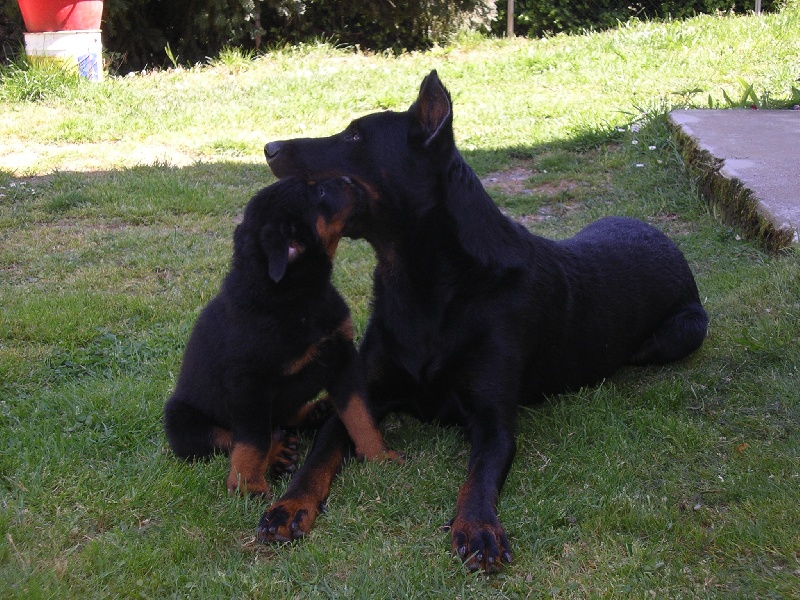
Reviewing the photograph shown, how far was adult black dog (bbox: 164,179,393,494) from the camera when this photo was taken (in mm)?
3057

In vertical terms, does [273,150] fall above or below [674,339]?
above

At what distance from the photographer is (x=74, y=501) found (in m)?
3.02

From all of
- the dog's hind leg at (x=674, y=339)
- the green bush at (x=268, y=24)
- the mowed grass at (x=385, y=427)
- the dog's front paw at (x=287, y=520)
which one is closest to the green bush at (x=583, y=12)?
the green bush at (x=268, y=24)

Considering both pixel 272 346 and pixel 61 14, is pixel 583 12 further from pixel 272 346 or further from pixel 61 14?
pixel 272 346

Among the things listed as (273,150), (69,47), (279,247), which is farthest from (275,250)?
(69,47)

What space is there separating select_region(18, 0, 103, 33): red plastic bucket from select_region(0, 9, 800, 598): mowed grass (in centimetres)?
193

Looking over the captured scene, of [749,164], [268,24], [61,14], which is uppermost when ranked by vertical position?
[61,14]

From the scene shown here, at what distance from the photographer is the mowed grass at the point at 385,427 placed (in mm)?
2586

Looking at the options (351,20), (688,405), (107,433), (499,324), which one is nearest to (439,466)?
(499,324)

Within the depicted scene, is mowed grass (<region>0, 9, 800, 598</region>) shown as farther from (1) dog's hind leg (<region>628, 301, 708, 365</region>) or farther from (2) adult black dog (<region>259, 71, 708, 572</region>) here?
(2) adult black dog (<region>259, 71, 708, 572</region>)

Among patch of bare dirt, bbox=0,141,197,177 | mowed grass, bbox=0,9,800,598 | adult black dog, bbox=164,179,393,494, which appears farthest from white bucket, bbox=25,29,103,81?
adult black dog, bbox=164,179,393,494

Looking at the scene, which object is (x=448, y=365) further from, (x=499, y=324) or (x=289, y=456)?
(x=289, y=456)

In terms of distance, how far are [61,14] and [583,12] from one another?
8.30 m

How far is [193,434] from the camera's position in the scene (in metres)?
3.32
